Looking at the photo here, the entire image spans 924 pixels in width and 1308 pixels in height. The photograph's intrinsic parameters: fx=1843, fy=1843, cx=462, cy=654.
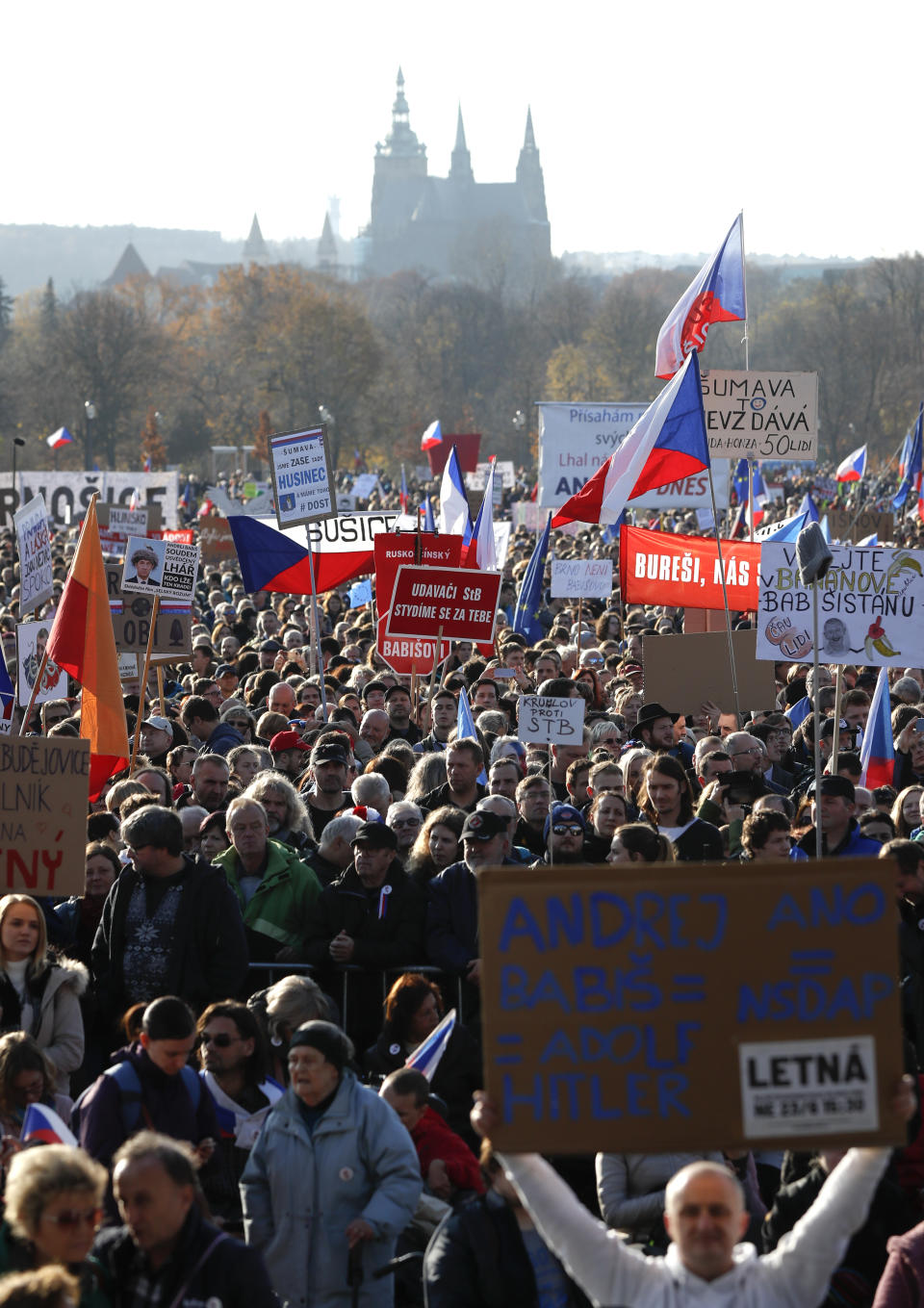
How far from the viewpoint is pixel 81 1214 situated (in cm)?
410

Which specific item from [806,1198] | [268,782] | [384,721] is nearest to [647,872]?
[806,1198]

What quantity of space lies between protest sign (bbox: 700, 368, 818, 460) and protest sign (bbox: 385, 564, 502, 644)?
109 inches

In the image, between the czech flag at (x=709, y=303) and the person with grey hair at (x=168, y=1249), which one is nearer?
the person with grey hair at (x=168, y=1249)

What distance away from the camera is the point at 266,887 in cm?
770

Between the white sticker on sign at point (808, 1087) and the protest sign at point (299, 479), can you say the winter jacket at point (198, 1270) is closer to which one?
the white sticker on sign at point (808, 1087)

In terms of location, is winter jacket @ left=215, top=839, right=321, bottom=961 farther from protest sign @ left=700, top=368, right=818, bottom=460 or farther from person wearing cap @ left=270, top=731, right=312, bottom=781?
protest sign @ left=700, top=368, right=818, bottom=460

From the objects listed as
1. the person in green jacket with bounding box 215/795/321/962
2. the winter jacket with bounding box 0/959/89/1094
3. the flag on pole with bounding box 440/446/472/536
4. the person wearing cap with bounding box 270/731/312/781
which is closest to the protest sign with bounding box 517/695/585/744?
the person wearing cap with bounding box 270/731/312/781

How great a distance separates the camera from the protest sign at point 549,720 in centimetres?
988

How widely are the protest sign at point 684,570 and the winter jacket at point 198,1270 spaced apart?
32.2 ft

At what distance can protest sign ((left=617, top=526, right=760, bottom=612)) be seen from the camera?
1377 cm

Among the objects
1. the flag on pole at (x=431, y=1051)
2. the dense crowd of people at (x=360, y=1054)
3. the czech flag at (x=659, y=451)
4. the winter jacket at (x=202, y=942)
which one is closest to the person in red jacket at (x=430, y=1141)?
the dense crowd of people at (x=360, y=1054)

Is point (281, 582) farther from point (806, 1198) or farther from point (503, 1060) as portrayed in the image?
point (503, 1060)

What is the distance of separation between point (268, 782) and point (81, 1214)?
14.5 feet

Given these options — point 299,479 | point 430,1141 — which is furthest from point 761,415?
point 430,1141
